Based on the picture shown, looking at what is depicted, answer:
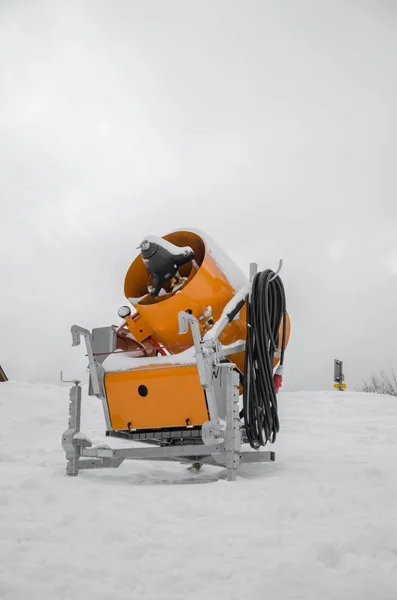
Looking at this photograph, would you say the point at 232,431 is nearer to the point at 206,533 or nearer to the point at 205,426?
the point at 205,426

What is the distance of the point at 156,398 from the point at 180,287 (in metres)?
0.92

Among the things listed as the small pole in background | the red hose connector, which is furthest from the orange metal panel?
the small pole in background

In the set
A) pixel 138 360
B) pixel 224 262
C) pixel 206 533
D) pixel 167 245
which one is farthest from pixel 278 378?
pixel 206 533

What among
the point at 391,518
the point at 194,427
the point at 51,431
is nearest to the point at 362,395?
the point at 51,431

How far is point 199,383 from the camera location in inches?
171

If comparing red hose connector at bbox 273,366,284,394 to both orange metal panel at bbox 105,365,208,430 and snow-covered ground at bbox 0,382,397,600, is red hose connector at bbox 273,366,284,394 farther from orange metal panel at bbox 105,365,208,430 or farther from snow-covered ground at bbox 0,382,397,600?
orange metal panel at bbox 105,365,208,430

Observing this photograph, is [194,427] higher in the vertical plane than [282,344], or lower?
lower

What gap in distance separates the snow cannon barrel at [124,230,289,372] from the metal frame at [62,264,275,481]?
19 cm

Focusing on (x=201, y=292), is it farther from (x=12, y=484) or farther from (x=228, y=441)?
(x=12, y=484)

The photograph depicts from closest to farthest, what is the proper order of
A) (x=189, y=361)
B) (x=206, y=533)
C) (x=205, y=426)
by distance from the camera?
(x=206, y=533) → (x=205, y=426) → (x=189, y=361)

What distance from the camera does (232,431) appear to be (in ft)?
13.9

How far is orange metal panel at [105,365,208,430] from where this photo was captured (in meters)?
4.37

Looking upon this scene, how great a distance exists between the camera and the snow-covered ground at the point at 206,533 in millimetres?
2238

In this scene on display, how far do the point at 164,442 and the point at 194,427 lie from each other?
1.86ft
